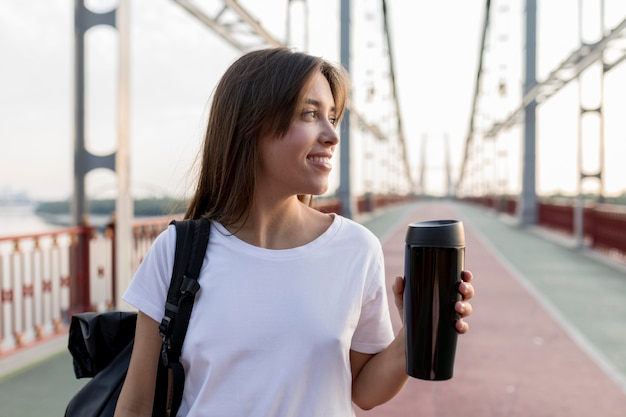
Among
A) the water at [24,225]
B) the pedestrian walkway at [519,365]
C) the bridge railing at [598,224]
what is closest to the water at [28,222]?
the water at [24,225]

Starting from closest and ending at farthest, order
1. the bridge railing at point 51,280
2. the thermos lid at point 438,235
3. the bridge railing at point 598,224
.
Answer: the thermos lid at point 438,235, the bridge railing at point 51,280, the bridge railing at point 598,224

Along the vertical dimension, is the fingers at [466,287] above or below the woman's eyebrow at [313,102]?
below

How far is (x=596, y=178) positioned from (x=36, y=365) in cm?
1007

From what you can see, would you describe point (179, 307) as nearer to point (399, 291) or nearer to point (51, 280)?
point (399, 291)

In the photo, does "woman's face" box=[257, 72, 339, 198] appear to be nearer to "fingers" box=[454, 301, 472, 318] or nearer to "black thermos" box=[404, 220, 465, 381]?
"black thermos" box=[404, 220, 465, 381]

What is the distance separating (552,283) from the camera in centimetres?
781

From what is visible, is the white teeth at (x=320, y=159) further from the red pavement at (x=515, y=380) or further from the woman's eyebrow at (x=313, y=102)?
the red pavement at (x=515, y=380)

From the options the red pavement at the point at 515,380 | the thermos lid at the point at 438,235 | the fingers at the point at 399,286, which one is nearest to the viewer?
the thermos lid at the point at 438,235

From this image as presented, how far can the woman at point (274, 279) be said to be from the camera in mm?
1072

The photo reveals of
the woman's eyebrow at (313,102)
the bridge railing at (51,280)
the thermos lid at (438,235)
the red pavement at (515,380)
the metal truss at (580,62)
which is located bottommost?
the red pavement at (515,380)

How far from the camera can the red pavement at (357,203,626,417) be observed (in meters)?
3.42

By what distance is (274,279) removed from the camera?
1099 millimetres

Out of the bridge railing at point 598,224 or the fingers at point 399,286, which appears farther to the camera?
the bridge railing at point 598,224

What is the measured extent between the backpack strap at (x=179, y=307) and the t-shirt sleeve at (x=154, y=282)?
0.02m
